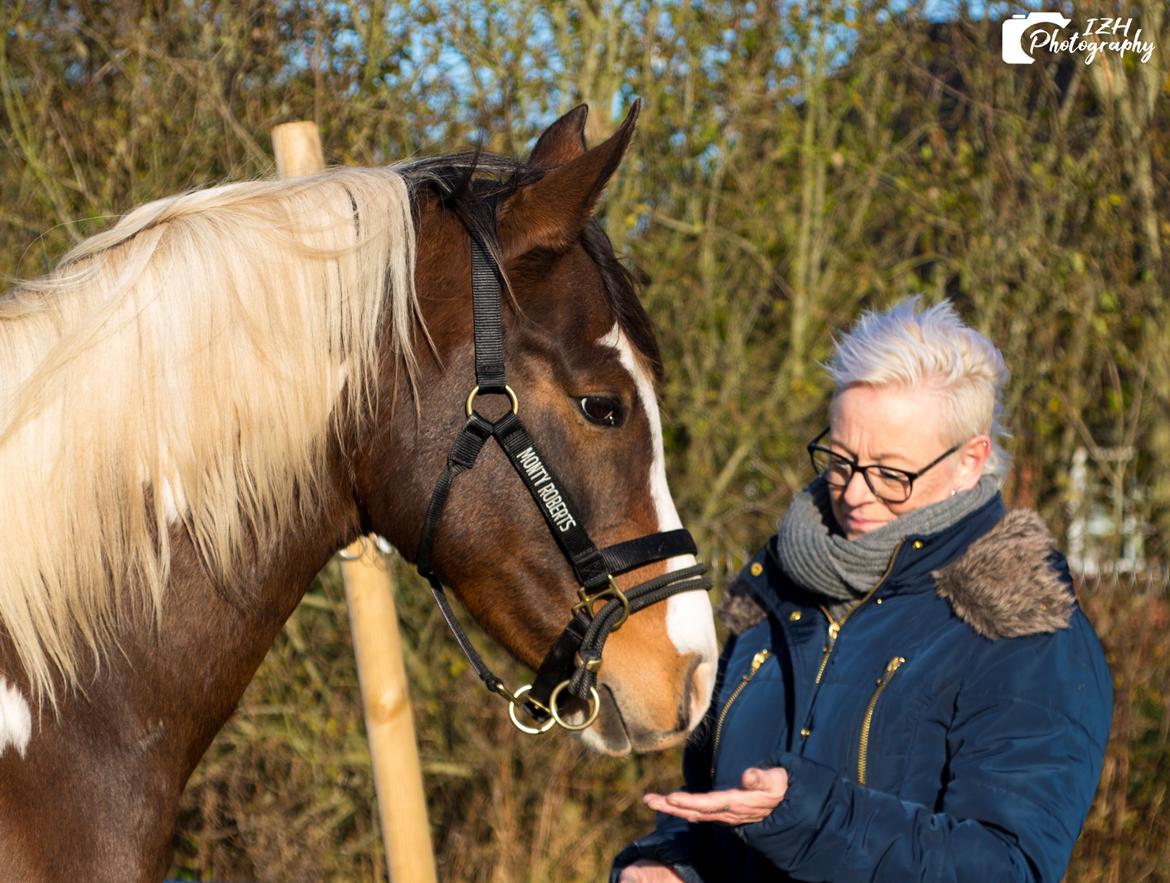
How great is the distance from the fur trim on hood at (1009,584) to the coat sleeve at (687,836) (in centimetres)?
58

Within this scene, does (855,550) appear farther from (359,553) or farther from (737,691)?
(359,553)

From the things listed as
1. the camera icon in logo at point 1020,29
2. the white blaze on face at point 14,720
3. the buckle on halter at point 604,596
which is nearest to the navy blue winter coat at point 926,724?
the buckle on halter at point 604,596

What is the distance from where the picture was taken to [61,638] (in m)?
1.72

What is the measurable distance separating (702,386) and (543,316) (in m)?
3.93

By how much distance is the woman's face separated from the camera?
2.32 meters

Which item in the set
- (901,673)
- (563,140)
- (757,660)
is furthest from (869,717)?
(563,140)

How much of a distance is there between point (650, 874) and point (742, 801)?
673 millimetres

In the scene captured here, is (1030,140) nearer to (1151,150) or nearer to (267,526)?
(1151,150)

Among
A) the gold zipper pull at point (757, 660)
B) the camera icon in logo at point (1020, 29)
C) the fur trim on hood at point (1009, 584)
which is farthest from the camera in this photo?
the camera icon in logo at point (1020, 29)

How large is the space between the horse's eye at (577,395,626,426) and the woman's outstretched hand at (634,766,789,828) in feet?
1.96

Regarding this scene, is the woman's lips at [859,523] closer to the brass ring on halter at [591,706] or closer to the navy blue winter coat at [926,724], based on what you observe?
the navy blue winter coat at [926,724]

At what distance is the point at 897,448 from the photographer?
2.32m

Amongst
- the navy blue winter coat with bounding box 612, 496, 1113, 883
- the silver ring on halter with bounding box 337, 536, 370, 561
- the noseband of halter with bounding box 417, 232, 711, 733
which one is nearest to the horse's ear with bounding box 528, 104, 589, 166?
the noseband of halter with bounding box 417, 232, 711, 733

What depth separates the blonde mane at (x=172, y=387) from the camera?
5.67ft
